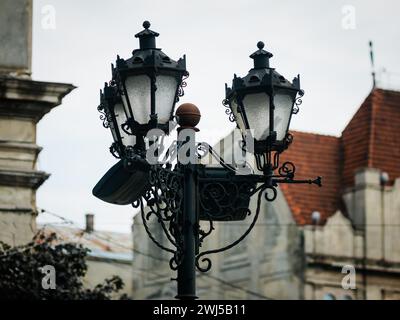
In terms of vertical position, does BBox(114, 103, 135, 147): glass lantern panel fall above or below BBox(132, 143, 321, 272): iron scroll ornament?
above

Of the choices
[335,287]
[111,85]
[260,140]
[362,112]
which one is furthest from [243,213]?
[362,112]

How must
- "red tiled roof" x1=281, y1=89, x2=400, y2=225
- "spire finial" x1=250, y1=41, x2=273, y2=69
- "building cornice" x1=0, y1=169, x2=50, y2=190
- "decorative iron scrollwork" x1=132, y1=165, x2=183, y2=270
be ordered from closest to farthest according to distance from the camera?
1. "decorative iron scrollwork" x1=132, y1=165, x2=183, y2=270
2. "spire finial" x1=250, y1=41, x2=273, y2=69
3. "building cornice" x1=0, y1=169, x2=50, y2=190
4. "red tiled roof" x1=281, y1=89, x2=400, y2=225

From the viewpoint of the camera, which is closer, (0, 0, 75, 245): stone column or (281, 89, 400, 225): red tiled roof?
(0, 0, 75, 245): stone column

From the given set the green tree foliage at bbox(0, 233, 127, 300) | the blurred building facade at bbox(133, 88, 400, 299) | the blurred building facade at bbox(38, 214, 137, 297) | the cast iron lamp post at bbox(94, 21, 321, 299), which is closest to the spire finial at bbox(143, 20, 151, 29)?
the cast iron lamp post at bbox(94, 21, 321, 299)

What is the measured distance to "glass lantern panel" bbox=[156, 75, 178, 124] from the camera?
10.4 metres

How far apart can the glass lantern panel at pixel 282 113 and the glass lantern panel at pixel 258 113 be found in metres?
0.07

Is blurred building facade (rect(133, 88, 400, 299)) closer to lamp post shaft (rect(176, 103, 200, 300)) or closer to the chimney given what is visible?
the chimney

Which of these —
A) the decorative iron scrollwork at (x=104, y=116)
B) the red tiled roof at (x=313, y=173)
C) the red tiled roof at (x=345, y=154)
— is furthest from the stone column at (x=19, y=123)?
the red tiled roof at (x=345, y=154)

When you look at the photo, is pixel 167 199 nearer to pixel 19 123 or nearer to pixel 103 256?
pixel 19 123

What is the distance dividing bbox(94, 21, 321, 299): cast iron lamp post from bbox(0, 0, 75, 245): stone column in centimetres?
994

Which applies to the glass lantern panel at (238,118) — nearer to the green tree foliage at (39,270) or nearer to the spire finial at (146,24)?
the spire finial at (146,24)

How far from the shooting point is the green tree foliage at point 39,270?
21000 mm
